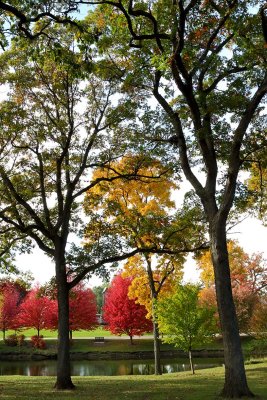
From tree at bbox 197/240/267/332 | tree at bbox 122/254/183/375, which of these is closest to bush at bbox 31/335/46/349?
tree at bbox 197/240/267/332

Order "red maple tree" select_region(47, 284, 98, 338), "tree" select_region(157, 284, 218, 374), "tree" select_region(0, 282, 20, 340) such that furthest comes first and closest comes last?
"tree" select_region(0, 282, 20, 340)
"red maple tree" select_region(47, 284, 98, 338)
"tree" select_region(157, 284, 218, 374)

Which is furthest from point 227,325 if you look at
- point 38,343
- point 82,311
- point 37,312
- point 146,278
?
point 37,312

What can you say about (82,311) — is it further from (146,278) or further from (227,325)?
(227,325)

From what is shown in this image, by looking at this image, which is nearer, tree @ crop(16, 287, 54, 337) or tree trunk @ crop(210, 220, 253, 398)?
tree trunk @ crop(210, 220, 253, 398)

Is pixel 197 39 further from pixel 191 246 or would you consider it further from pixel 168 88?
pixel 191 246

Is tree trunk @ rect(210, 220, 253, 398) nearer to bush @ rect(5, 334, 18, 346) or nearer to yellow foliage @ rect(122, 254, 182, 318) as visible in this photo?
yellow foliage @ rect(122, 254, 182, 318)

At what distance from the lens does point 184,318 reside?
69.5ft

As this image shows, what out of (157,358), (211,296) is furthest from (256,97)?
(211,296)

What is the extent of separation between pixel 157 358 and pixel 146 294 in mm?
3672

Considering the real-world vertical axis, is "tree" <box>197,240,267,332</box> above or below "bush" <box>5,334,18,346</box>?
above

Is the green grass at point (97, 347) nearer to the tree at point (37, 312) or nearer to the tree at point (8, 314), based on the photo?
the tree at point (8, 314)

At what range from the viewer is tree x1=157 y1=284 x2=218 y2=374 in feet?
69.4

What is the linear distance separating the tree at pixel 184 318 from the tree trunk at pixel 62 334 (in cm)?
695

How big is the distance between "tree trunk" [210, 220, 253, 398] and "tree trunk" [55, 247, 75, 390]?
20.7 feet
